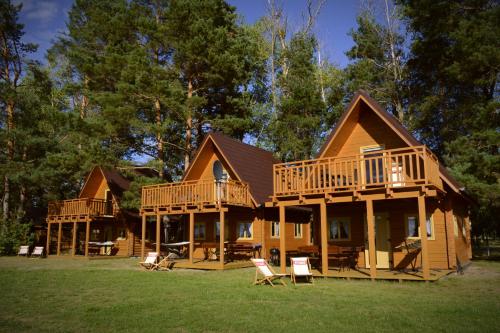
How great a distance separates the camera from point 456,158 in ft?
67.9

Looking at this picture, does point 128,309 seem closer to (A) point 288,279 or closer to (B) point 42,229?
(A) point 288,279

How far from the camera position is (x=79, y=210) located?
Result: 27328 millimetres

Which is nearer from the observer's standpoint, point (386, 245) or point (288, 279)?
point (288, 279)

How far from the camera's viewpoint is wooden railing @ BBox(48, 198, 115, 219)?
2702cm

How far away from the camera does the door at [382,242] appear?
1602cm

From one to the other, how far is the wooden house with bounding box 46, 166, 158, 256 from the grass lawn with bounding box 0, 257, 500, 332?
14.5 m

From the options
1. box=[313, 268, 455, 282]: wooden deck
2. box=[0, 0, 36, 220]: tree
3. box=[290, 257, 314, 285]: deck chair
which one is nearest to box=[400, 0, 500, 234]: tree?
box=[313, 268, 455, 282]: wooden deck

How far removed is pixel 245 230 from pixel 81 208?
12149 millimetres

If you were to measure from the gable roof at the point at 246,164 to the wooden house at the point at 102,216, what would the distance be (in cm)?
805

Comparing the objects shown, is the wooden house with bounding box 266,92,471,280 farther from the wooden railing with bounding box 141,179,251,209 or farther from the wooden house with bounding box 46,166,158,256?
the wooden house with bounding box 46,166,158,256

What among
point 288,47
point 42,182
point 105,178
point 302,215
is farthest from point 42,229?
point 288,47

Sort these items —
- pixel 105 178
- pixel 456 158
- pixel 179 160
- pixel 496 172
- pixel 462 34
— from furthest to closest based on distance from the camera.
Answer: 1. pixel 179 160
2. pixel 105 178
3. pixel 456 158
4. pixel 462 34
5. pixel 496 172

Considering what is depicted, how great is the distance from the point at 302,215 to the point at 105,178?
575 inches

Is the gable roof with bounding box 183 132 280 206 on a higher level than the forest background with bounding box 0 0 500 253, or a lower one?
lower
